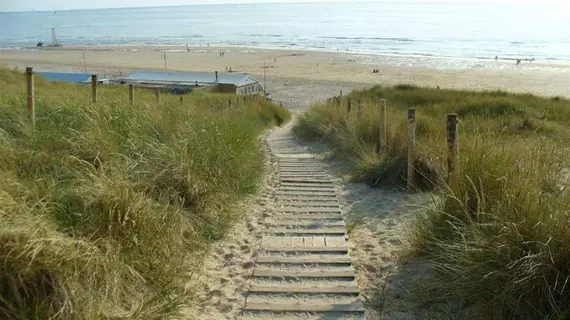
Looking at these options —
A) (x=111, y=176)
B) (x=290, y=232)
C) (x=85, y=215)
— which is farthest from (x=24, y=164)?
(x=290, y=232)

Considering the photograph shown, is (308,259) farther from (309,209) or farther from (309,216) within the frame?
(309,209)

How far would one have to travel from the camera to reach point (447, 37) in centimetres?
9444

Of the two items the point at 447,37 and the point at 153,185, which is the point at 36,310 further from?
the point at 447,37

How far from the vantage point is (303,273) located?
185 inches

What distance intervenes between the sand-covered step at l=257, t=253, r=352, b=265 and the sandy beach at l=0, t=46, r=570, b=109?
30995 mm

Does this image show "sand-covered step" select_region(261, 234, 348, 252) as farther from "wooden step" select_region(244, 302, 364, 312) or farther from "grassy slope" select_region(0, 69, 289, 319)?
"wooden step" select_region(244, 302, 364, 312)

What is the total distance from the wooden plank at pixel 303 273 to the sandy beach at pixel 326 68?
31255mm

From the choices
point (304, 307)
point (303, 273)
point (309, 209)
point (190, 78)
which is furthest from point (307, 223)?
point (190, 78)

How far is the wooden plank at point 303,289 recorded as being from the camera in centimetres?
436

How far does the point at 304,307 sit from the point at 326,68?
53694 millimetres

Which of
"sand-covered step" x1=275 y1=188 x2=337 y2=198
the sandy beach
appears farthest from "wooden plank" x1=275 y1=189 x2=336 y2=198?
the sandy beach

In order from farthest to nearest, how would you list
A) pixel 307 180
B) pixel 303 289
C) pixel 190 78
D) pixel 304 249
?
pixel 190 78, pixel 307 180, pixel 304 249, pixel 303 289

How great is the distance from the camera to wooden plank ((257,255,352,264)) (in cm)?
498

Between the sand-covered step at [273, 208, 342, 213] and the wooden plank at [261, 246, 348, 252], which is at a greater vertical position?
the sand-covered step at [273, 208, 342, 213]
